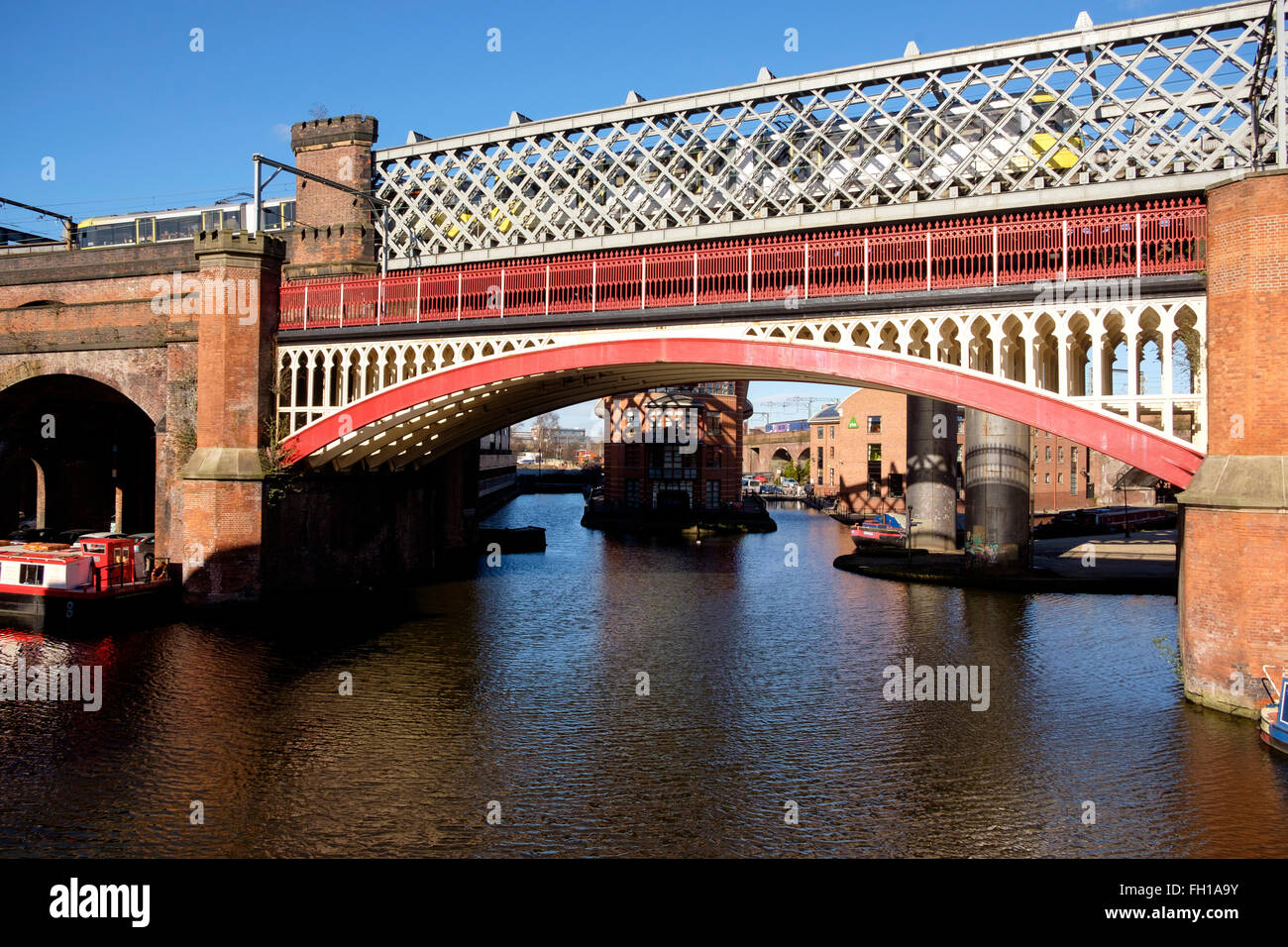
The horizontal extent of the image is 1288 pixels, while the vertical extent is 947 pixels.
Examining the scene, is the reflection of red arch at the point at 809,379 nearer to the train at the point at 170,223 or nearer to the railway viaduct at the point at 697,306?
the railway viaduct at the point at 697,306

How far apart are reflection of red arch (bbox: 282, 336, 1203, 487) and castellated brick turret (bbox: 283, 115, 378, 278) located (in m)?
11.8

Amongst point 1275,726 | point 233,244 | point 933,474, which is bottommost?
point 1275,726

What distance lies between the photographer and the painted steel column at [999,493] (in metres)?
37.9

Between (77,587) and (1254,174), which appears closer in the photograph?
(1254,174)

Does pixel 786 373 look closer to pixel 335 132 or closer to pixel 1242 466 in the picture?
pixel 1242 466

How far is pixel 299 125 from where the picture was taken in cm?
4028

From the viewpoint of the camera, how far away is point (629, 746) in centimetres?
1708

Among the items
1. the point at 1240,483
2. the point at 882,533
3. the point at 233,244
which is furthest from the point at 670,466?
the point at 1240,483

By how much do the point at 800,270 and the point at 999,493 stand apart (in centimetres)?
1752

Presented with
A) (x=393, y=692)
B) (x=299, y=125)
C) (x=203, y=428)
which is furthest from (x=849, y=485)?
(x=393, y=692)

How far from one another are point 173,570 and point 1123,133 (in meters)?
32.5

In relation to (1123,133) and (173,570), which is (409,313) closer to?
(173,570)
